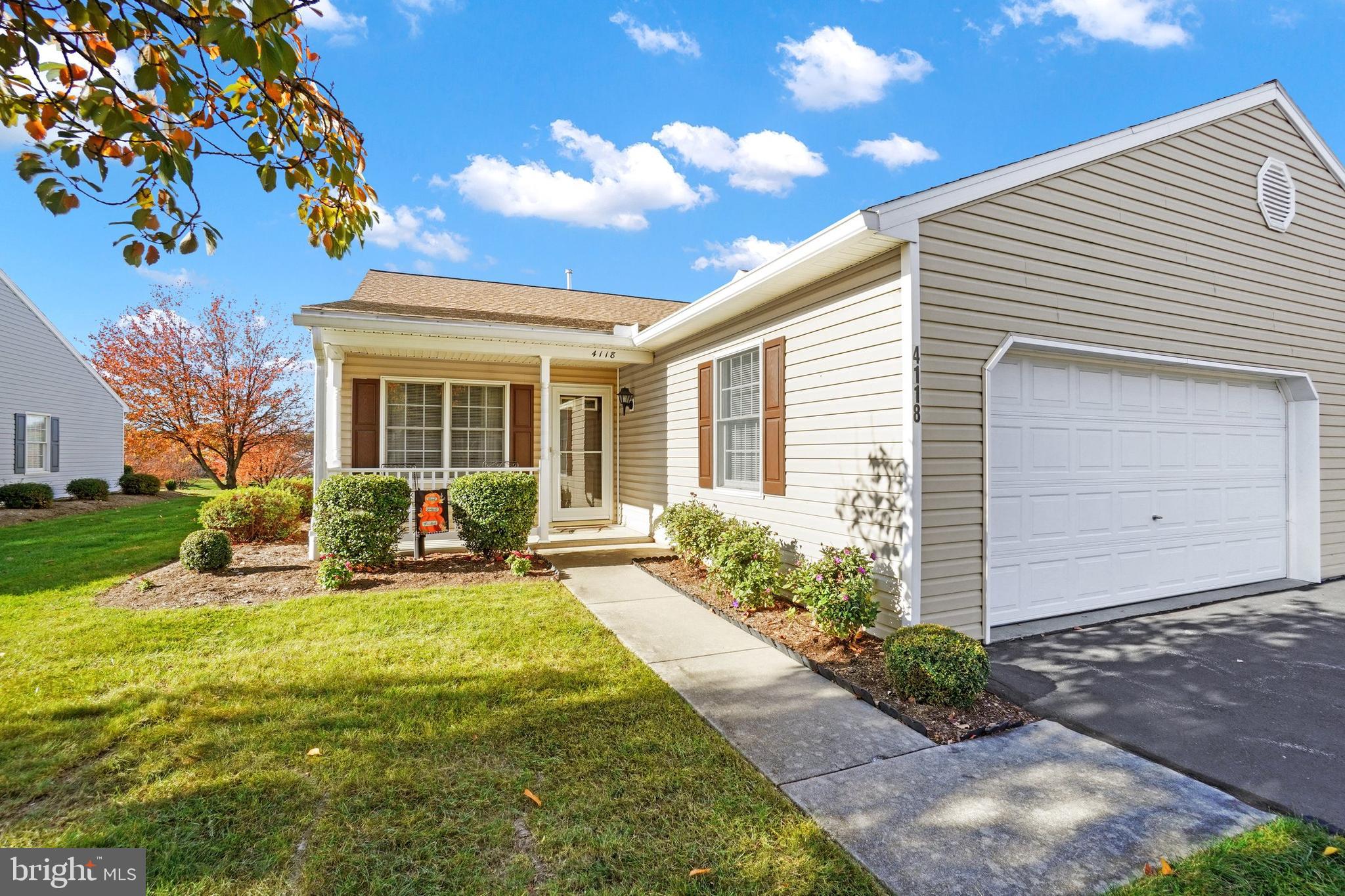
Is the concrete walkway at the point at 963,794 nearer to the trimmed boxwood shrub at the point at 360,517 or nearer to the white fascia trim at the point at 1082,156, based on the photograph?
the white fascia trim at the point at 1082,156

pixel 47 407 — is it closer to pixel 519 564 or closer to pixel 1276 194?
pixel 519 564

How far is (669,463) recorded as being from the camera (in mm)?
8438

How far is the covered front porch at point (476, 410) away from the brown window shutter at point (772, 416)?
306 centimetres

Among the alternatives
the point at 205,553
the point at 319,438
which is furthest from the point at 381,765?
the point at 319,438

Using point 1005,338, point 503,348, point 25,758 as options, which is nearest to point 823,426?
point 1005,338

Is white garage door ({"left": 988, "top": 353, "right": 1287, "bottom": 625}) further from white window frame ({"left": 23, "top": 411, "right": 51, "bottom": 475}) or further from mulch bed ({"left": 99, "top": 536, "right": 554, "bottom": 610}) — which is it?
white window frame ({"left": 23, "top": 411, "right": 51, "bottom": 475})

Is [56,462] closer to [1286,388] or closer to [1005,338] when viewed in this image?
[1005,338]

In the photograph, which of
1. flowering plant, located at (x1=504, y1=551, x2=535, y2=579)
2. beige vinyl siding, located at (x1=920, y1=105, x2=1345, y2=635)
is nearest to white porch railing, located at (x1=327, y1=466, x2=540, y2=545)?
flowering plant, located at (x1=504, y1=551, x2=535, y2=579)

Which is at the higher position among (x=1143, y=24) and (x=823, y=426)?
(x=1143, y=24)

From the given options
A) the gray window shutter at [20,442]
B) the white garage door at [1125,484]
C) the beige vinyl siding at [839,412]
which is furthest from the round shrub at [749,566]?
the gray window shutter at [20,442]

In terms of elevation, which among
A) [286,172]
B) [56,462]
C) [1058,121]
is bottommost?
[56,462]

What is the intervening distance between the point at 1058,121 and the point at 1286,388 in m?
5.81

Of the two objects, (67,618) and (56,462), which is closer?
(67,618)

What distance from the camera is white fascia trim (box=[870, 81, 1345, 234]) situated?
430cm
